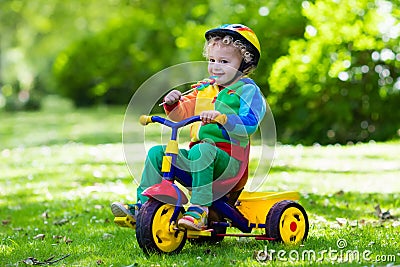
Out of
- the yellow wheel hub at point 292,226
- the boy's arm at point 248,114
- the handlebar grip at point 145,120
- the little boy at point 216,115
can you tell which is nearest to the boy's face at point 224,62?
the little boy at point 216,115

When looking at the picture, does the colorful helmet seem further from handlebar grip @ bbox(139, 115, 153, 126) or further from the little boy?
handlebar grip @ bbox(139, 115, 153, 126)

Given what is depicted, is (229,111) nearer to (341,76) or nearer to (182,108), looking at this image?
(182,108)

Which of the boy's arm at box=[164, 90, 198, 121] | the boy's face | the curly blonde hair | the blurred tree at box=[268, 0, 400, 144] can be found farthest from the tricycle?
the blurred tree at box=[268, 0, 400, 144]

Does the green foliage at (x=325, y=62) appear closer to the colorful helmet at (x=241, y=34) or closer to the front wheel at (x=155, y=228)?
the colorful helmet at (x=241, y=34)

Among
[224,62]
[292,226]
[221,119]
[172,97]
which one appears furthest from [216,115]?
[292,226]

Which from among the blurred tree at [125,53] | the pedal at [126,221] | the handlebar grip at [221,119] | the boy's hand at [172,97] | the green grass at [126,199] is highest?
the blurred tree at [125,53]

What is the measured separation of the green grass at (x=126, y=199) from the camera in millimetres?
5035

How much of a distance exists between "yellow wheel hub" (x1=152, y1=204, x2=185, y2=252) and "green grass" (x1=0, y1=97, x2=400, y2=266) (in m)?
0.10

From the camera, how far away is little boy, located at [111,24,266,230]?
4.85 meters

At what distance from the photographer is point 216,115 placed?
4660mm

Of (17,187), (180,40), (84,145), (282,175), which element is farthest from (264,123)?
(180,40)

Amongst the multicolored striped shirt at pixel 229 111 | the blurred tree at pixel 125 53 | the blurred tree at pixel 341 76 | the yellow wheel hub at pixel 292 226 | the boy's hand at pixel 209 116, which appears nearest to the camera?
the boy's hand at pixel 209 116

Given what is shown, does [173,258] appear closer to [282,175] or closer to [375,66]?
[282,175]

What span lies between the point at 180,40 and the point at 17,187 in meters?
8.64
